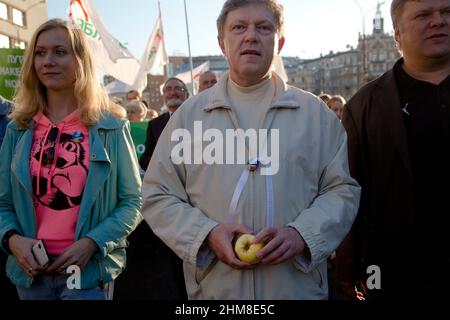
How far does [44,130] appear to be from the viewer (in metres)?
2.40

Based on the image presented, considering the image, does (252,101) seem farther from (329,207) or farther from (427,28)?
(427,28)

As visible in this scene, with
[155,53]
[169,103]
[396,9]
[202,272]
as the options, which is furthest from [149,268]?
[155,53]

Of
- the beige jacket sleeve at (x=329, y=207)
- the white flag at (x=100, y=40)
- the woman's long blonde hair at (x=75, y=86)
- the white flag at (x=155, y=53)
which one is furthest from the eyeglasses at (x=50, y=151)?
the white flag at (x=155, y=53)

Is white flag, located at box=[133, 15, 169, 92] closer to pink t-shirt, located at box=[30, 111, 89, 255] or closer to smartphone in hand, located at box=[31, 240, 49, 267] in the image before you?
pink t-shirt, located at box=[30, 111, 89, 255]

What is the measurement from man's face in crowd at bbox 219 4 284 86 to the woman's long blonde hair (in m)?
0.88

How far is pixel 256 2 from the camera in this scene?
203cm

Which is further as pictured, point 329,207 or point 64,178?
point 64,178

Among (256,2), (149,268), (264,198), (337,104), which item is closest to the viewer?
(264,198)

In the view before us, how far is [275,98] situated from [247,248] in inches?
27.7

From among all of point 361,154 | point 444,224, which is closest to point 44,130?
point 361,154

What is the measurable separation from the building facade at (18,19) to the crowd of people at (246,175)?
96.8 feet

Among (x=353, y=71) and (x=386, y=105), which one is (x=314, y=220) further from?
(x=353, y=71)

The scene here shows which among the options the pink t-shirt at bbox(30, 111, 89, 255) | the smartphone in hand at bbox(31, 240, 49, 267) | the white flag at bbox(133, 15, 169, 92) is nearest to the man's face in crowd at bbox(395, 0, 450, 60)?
the pink t-shirt at bbox(30, 111, 89, 255)
